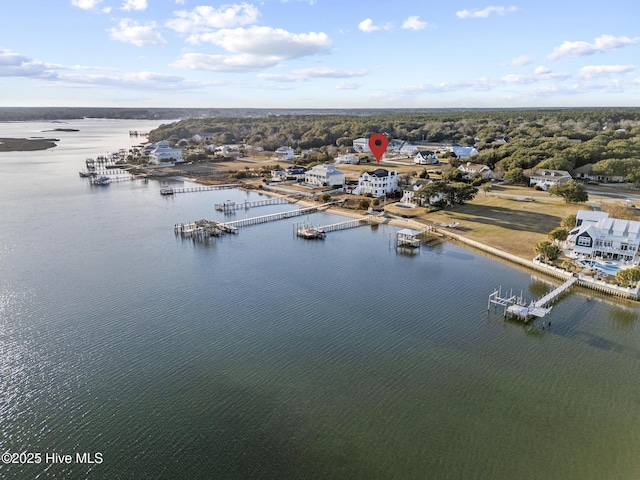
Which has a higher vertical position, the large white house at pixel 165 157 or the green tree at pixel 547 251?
the large white house at pixel 165 157

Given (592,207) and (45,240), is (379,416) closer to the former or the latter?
(45,240)

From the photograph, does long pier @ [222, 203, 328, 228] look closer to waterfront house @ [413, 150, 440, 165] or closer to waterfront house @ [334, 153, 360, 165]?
waterfront house @ [334, 153, 360, 165]

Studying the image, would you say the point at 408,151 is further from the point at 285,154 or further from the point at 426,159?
the point at 285,154

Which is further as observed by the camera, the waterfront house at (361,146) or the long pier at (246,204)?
the waterfront house at (361,146)

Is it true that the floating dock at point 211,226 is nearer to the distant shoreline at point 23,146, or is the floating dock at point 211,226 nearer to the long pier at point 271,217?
the long pier at point 271,217

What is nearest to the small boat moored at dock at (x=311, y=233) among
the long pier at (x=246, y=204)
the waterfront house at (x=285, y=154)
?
the long pier at (x=246, y=204)

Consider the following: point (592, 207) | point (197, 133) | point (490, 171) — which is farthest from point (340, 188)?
point (197, 133)

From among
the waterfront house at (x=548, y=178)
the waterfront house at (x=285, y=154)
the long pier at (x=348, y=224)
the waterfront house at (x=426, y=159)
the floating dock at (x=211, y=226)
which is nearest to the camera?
the floating dock at (x=211, y=226)
